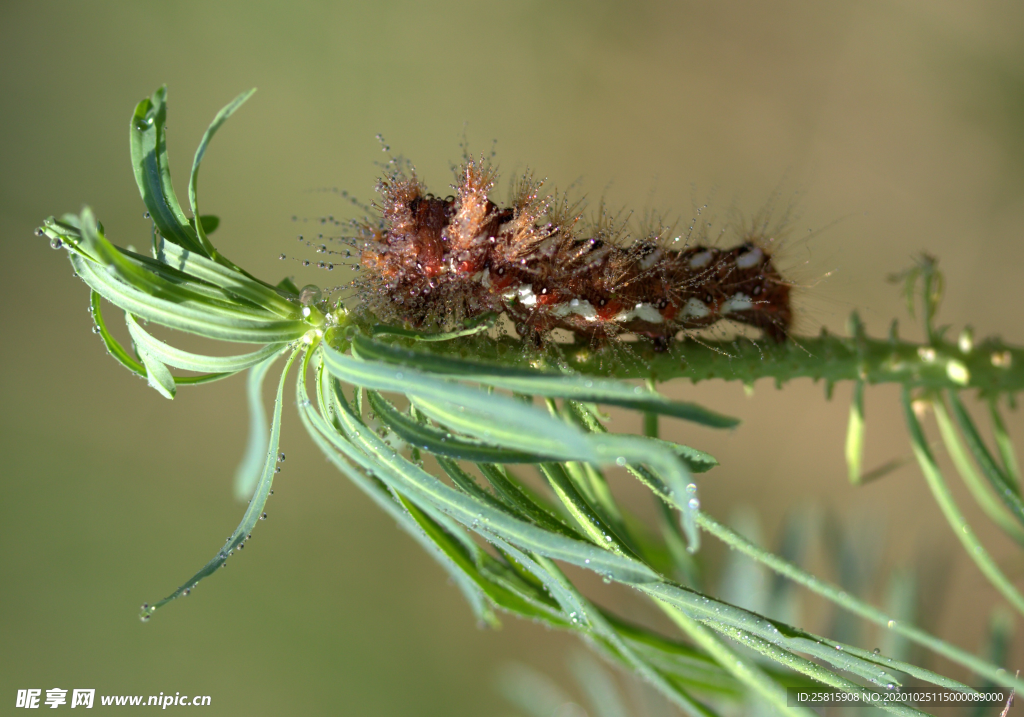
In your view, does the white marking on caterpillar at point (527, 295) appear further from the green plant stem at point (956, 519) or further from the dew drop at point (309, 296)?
the green plant stem at point (956, 519)

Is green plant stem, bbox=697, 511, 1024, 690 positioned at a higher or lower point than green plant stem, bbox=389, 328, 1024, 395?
lower

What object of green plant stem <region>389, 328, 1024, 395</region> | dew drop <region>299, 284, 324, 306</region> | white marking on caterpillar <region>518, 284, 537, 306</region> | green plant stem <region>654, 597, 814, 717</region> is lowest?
green plant stem <region>654, 597, 814, 717</region>

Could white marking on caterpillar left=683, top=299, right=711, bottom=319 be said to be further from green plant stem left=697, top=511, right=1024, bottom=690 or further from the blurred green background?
the blurred green background

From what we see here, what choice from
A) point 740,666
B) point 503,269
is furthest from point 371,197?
point 740,666

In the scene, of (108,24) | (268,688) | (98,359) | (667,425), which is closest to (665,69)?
(667,425)

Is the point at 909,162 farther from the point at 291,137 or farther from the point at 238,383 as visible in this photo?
the point at 238,383

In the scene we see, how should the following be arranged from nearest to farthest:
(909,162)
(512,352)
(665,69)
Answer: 1. (512,352)
2. (909,162)
3. (665,69)

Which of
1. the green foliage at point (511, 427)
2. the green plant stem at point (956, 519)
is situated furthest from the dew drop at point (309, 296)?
the green plant stem at point (956, 519)

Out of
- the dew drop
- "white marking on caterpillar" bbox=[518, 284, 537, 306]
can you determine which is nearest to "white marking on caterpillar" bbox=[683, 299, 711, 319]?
"white marking on caterpillar" bbox=[518, 284, 537, 306]
